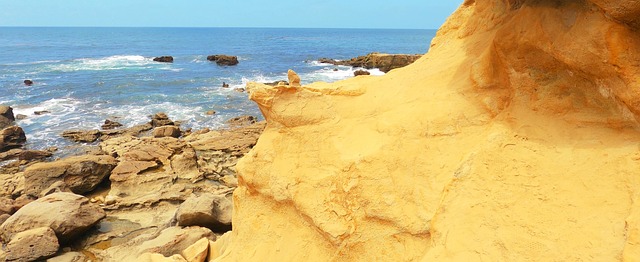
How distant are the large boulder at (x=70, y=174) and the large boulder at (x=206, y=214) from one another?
16.0ft

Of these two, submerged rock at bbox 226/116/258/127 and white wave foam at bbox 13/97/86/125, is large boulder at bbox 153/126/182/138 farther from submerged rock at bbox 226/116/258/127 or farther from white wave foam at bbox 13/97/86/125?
white wave foam at bbox 13/97/86/125

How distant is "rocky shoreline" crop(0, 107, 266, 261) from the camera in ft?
26.4

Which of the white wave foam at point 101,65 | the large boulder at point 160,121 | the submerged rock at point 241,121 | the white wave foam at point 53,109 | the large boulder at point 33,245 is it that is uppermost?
the large boulder at point 33,245

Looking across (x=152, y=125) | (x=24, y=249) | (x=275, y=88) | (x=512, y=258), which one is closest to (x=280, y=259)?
(x=275, y=88)

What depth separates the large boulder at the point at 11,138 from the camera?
674 inches

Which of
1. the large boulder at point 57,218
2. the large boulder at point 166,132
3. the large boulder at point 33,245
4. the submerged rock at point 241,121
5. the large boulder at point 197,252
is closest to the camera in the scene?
the large boulder at point 197,252

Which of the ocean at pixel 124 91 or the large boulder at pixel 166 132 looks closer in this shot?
the large boulder at pixel 166 132

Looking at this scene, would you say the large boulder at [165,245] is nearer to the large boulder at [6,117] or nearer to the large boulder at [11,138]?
the large boulder at [11,138]

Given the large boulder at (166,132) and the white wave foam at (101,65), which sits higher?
A: the large boulder at (166,132)

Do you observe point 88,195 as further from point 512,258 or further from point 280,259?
point 512,258

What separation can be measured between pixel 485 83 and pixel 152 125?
61.1 ft

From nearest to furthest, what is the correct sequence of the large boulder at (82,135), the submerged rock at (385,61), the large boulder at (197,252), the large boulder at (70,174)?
the large boulder at (197,252)
the large boulder at (70,174)
the large boulder at (82,135)
the submerged rock at (385,61)

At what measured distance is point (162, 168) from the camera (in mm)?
13195

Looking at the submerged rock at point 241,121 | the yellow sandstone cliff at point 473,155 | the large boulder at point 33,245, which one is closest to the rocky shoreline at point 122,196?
the large boulder at point 33,245
